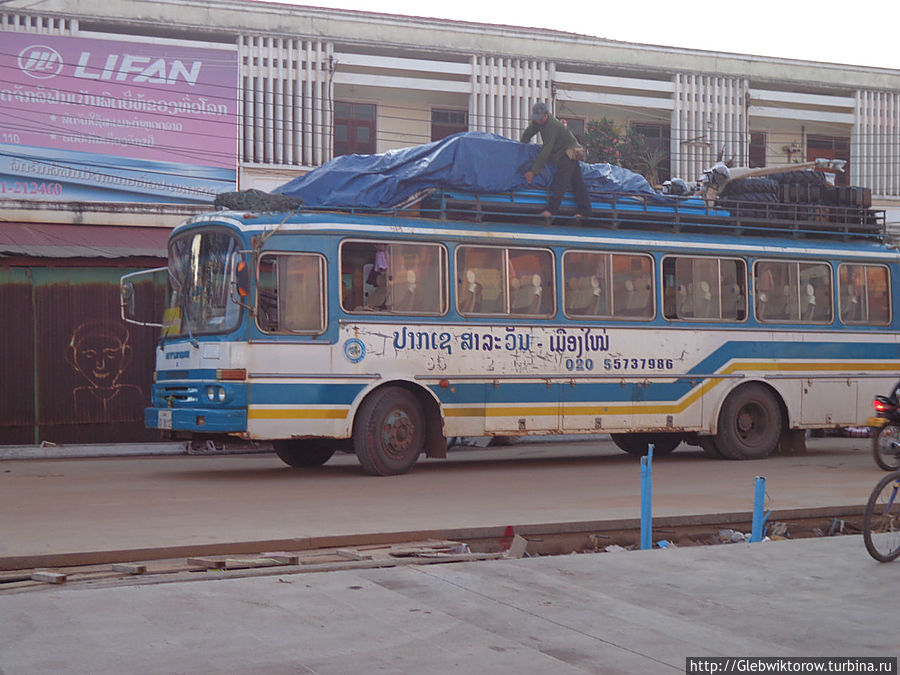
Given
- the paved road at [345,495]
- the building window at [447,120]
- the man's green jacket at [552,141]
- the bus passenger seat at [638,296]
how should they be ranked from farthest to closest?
the building window at [447,120]
the bus passenger seat at [638,296]
the man's green jacket at [552,141]
the paved road at [345,495]

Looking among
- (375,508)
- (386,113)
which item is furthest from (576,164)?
(386,113)

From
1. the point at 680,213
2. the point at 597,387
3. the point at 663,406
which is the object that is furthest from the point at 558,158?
the point at 663,406

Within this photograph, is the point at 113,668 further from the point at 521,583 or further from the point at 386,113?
the point at 386,113

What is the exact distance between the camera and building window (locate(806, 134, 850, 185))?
3134 cm

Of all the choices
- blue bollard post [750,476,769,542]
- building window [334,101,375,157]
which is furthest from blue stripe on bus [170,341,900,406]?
building window [334,101,375,157]

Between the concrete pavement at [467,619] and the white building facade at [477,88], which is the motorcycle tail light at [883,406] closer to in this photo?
the concrete pavement at [467,619]

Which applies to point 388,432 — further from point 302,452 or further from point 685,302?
point 685,302

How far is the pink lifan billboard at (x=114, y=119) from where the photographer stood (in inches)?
912

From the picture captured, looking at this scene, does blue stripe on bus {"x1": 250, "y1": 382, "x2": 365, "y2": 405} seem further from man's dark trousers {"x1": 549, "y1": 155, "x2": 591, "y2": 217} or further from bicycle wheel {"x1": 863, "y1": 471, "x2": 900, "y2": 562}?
bicycle wheel {"x1": 863, "y1": 471, "x2": 900, "y2": 562}

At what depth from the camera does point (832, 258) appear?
669 inches

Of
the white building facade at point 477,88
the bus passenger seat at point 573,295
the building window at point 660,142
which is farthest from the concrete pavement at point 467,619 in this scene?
the building window at point 660,142

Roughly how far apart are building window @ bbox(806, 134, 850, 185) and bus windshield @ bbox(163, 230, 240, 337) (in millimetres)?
21976

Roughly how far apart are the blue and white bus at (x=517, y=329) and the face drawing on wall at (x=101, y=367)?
3.33 m

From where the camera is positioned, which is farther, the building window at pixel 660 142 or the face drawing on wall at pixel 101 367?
the building window at pixel 660 142
